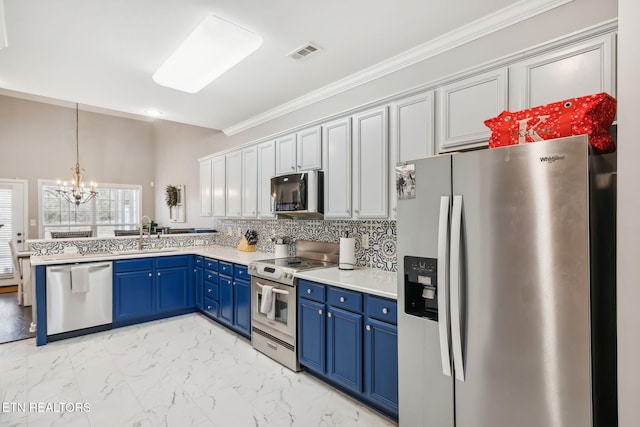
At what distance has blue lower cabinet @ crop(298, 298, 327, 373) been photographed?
2.69m

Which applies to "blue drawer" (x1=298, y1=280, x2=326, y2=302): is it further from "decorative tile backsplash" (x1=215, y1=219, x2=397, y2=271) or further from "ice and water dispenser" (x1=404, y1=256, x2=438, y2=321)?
"ice and water dispenser" (x1=404, y1=256, x2=438, y2=321)

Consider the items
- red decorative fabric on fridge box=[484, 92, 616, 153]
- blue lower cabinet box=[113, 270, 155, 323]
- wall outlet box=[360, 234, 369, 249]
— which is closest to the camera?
red decorative fabric on fridge box=[484, 92, 616, 153]

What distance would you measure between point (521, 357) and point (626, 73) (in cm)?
121

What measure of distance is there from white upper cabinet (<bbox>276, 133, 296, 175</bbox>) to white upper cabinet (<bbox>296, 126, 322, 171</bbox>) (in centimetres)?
9

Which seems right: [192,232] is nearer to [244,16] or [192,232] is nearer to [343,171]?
[343,171]

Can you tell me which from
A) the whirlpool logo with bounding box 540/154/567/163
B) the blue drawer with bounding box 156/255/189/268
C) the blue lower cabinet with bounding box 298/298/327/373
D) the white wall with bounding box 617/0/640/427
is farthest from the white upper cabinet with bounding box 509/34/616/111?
the blue drawer with bounding box 156/255/189/268

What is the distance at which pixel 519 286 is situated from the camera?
1458 millimetres

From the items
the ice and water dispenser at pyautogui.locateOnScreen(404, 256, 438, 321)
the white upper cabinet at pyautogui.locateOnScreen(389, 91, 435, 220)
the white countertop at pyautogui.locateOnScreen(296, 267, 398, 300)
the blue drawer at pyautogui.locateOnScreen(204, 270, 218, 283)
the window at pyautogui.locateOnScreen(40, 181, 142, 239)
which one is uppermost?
the white upper cabinet at pyautogui.locateOnScreen(389, 91, 435, 220)

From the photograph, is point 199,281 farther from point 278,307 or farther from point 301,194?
point 301,194

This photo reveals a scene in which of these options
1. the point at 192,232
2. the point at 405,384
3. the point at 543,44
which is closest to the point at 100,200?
the point at 192,232

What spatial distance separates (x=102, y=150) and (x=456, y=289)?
8655mm

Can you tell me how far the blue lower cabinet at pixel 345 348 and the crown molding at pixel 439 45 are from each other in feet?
7.06

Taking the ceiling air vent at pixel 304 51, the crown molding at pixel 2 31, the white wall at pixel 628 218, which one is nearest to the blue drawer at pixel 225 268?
the ceiling air vent at pixel 304 51

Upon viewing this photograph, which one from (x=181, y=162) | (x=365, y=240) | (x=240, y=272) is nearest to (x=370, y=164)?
(x=365, y=240)
